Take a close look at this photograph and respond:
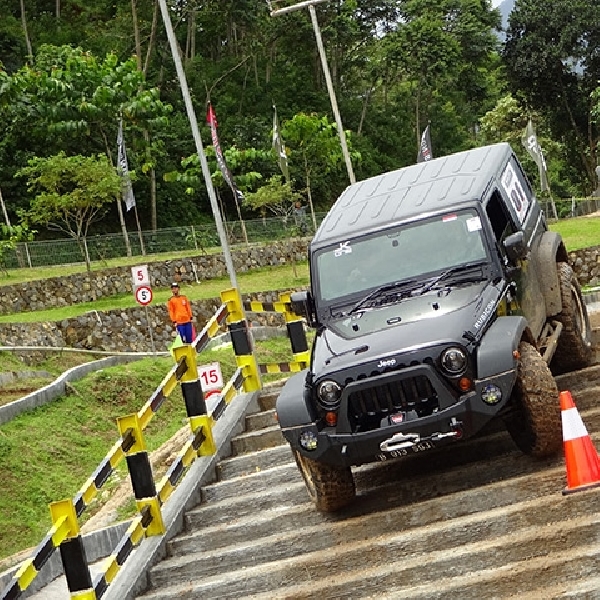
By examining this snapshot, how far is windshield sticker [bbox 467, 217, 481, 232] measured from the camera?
10211mm

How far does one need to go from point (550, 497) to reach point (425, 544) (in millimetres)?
886

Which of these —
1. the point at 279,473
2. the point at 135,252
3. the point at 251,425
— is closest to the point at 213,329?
Result: the point at 251,425

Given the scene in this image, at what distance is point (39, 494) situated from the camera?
18.2 meters

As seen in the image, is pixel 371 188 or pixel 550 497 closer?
pixel 550 497

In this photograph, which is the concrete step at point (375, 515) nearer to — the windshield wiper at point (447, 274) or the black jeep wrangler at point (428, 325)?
the black jeep wrangler at point (428, 325)

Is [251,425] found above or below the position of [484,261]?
below

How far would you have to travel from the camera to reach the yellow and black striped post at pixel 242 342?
39.6 feet

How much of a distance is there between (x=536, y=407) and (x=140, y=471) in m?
3.03

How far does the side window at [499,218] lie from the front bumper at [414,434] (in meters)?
1.80

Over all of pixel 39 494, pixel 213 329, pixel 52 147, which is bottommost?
pixel 39 494

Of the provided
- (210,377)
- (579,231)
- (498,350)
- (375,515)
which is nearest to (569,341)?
(498,350)

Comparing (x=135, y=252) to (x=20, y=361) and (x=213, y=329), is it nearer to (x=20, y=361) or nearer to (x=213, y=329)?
(x=20, y=361)

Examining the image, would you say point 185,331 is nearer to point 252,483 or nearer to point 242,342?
point 242,342

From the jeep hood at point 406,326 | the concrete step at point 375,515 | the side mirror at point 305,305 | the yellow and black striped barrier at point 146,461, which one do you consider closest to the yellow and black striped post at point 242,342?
the yellow and black striped barrier at point 146,461
